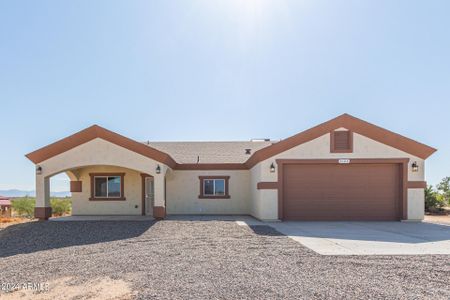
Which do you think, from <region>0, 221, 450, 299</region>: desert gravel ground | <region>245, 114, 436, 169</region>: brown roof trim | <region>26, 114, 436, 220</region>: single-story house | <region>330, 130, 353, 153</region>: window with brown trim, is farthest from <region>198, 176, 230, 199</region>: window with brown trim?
<region>0, 221, 450, 299</region>: desert gravel ground

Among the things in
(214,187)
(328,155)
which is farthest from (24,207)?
(328,155)

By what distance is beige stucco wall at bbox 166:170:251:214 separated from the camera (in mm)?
17891

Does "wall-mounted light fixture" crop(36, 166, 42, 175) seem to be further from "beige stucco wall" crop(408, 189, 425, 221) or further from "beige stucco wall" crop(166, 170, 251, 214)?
"beige stucco wall" crop(408, 189, 425, 221)

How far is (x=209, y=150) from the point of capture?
20.8 metres

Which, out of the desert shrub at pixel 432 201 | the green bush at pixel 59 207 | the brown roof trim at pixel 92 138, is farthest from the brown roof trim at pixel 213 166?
the desert shrub at pixel 432 201

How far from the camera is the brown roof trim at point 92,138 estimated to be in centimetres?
1445

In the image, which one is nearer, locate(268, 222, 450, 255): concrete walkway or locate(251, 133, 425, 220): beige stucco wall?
locate(268, 222, 450, 255): concrete walkway

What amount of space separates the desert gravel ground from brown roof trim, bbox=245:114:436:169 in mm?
5154

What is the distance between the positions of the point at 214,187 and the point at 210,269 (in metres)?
11.7

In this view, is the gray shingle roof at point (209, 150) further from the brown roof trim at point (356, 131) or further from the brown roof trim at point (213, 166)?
the brown roof trim at point (356, 131)

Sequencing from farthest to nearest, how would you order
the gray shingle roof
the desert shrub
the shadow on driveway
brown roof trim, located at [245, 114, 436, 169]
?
the desert shrub
the gray shingle roof
brown roof trim, located at [245, 114, 436, 169]
the shadow on driveway

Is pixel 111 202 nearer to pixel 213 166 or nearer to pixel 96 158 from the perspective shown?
pixel 96 158

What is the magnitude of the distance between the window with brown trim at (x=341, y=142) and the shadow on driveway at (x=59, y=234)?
840 cm

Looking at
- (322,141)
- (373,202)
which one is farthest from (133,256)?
(373,202)
